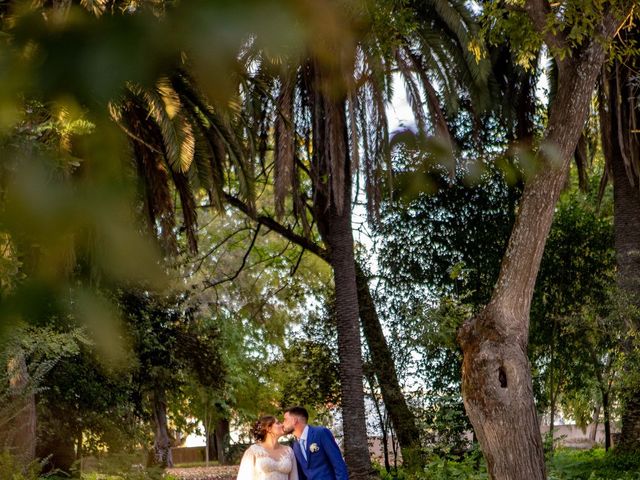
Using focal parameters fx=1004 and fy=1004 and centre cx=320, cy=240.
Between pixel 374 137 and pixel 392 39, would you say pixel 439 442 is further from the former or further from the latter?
pixel 392 39

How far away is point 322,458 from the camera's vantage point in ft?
30.0

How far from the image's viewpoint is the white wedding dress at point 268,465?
939cm

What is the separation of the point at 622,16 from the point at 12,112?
34.4ft

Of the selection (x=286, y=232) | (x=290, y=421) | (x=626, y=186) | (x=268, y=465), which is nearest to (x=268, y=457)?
(x=268, y=465)

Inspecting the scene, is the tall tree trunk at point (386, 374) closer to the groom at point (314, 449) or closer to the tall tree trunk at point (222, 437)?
the groom at point (314, 449)

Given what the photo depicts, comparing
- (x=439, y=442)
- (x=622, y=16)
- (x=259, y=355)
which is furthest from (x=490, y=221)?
(x=259, y=355)

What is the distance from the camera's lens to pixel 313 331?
69.3ft

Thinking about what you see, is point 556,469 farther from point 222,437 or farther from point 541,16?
point 222,437

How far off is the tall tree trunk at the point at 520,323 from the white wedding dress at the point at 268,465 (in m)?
→ 1.88

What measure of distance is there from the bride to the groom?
20 centimetres

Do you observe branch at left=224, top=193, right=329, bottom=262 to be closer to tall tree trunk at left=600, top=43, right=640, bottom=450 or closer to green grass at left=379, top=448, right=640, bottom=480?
green grass at left=379, top=448, right=640, bottom=480

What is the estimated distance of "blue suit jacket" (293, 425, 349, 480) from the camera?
896cm

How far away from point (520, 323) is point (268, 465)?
2879 millimetres

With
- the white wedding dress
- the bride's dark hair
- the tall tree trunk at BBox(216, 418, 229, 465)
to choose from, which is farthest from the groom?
the tall tree trunk at BBox(216, 418, 229, 465)
